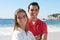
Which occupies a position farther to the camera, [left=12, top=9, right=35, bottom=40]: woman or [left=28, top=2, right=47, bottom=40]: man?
[left=28, top=2, right=47, bottom=40]: man

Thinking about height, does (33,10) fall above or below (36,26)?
above

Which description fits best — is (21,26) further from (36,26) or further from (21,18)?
(36,26)

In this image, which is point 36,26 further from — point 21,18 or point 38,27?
point 21,18

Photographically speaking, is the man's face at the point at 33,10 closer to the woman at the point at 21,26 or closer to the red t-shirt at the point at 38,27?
the red t-shirt at the point at 38,27

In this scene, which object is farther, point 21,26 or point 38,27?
point 38,27

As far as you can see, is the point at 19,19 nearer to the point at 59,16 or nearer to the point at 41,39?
the point at 41,39

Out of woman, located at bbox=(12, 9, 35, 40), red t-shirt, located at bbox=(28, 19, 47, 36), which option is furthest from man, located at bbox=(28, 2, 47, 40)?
woman, located at bbox=(12, 9, 35, 40)

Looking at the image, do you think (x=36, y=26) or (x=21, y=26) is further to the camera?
(x=36, y=26)

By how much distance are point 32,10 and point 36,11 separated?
4cm

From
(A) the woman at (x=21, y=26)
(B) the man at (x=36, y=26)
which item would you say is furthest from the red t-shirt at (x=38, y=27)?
(A) the woman at (x=21, y=26)

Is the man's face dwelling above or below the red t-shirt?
above

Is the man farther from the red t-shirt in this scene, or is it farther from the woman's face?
the woman's face

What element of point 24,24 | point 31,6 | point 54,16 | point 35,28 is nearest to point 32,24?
point 35,28

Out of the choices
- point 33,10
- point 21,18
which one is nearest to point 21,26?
point 21,18
